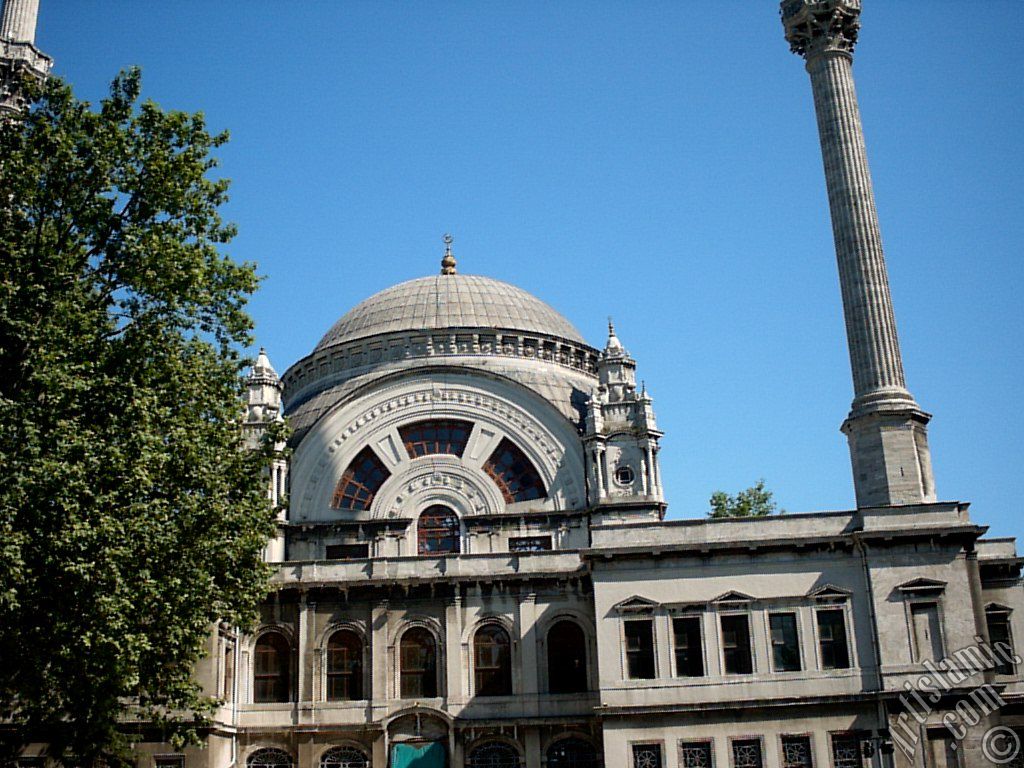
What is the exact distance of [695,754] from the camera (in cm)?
2889

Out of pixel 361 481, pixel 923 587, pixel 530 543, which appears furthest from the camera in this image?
pixel 361 481

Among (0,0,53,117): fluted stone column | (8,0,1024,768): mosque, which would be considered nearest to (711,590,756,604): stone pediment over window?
(8,0,1024,768): mosque

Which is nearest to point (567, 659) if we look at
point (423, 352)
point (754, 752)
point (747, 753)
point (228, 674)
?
point (747, 753)

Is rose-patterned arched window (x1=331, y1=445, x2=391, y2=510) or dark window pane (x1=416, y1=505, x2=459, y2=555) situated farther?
rose-patterned arched window (x1=331, y1=445, x2=391, y2=510)

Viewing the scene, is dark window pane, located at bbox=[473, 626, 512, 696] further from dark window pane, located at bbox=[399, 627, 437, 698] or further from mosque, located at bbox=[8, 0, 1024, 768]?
dark window pane, located at bbox=[399, 627, 437, 698]

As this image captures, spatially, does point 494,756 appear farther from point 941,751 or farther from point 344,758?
point 941,751

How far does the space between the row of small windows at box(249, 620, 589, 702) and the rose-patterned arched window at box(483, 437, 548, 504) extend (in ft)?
20.6

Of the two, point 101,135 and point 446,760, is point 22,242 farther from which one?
point 446,760

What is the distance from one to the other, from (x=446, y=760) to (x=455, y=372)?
528 inches

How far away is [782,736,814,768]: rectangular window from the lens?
28.7 meters

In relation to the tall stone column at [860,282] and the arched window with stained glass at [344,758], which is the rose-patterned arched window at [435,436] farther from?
the tall stone column at [860,282]

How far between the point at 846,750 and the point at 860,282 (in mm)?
13224

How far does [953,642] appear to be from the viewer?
28781mm

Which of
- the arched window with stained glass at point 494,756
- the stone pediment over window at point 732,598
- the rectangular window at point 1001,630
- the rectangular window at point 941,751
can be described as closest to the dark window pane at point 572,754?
the arched window with stained glass at point 494,756
